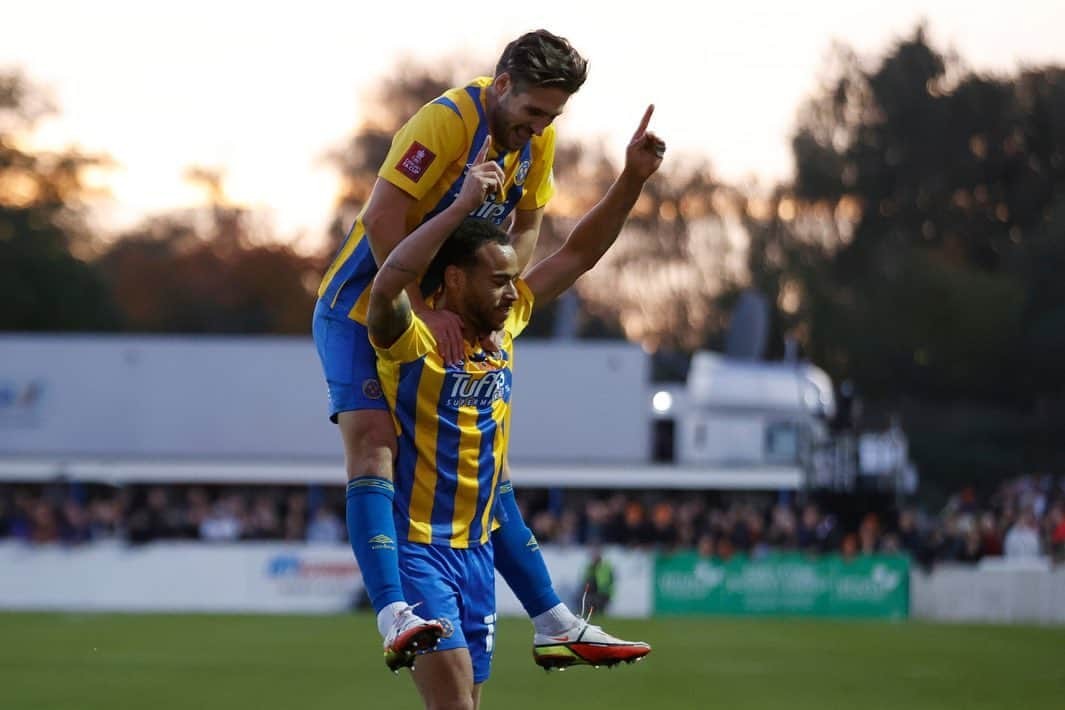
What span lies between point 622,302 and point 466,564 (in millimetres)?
47315

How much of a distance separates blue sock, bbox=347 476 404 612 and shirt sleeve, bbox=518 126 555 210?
124cm

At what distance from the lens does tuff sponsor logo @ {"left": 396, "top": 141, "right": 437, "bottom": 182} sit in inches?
238

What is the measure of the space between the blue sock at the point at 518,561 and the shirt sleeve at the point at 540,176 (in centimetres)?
101

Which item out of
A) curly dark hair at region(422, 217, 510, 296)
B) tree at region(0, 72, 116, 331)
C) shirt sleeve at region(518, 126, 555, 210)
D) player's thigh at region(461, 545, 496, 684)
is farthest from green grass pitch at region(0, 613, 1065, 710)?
tree at region(0, 72, 116, 331)

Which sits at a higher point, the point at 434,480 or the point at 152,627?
→ the point at 434,480

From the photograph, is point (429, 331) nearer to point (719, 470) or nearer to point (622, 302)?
point (719, 470)

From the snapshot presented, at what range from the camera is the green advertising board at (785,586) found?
936 inches

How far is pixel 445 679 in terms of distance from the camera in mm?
5727

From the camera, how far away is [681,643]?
706 inches

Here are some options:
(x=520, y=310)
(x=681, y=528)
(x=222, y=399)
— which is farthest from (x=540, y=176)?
(x=222, y=399)

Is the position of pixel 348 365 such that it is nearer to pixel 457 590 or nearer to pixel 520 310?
pixel 520 310

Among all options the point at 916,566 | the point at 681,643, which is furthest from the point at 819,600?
the point at 681,643

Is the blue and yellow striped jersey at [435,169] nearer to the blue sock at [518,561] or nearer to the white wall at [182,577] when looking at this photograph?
the blue sock at [518,561]

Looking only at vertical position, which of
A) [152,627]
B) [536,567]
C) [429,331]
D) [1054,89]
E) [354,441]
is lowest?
[152,627]
